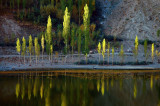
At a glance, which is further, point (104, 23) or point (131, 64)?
point (104, 23)

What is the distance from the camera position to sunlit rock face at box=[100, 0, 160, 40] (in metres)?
49.8

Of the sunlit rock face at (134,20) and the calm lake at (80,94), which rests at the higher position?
the sunlit rock face at (134,20)

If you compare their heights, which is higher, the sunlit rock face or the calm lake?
the sunlit rock face

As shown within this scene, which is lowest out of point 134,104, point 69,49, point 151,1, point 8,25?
point 134,104

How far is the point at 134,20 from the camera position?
52344 mm

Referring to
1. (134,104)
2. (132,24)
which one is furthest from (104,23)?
(134,104)

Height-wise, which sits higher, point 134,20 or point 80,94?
point 134,20

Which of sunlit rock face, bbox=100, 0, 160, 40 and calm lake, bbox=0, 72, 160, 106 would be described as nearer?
→ calm lake, bbox=0, 72, 160, 106

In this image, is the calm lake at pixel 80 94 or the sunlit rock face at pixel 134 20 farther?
the sunlit rock face at pixel 134 20

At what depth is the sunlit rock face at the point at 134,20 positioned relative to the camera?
49.8 meters

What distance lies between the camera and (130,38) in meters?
48.8

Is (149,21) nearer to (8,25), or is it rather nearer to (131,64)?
(131,64)

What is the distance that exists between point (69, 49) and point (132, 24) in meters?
19.3

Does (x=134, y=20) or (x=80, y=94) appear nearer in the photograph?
(x=80, y=94)
